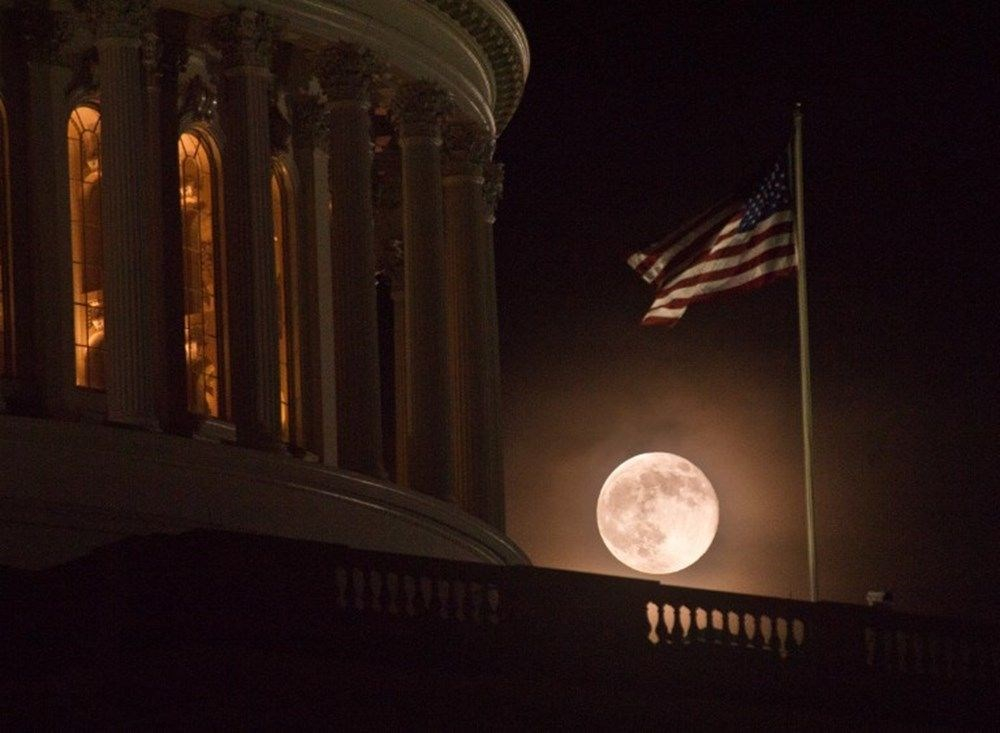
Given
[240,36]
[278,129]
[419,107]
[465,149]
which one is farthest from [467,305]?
[240,36]

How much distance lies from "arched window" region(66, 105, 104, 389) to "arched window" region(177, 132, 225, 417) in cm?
196

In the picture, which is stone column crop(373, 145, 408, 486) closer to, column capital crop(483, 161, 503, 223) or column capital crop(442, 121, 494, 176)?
column capital crop(442, 121, 494, 176)

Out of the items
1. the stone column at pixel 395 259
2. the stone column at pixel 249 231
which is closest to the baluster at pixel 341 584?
the stone column at pixel 249 231

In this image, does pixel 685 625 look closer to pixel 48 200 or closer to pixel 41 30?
pixel 48 200

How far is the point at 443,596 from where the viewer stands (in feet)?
147

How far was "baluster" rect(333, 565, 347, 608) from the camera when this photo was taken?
40.2 meters

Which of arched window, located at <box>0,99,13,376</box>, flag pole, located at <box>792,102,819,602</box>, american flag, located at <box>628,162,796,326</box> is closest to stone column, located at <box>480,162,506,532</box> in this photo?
american flag, located at <box>628,162,796,326</box>

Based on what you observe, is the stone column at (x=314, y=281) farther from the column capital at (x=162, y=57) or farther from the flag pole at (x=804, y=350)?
the flag pole at (x=804, y=350)

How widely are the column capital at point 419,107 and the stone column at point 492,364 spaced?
3.42 m

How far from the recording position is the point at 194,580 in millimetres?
38438

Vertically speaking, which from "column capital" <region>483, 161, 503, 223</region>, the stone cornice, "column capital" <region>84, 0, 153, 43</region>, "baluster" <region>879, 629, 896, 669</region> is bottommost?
"baluster" <region>879, 629, 896, 669</region>

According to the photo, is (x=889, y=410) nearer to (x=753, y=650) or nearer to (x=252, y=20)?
(x=252, y=20)

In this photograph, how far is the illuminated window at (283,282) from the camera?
191 ft

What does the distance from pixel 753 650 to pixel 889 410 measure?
23.4 m
